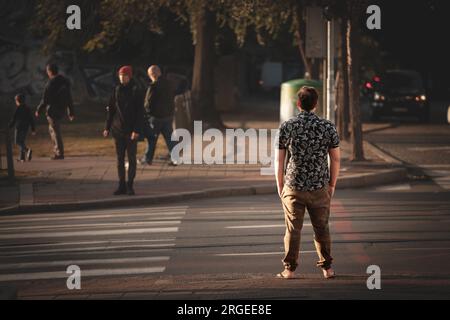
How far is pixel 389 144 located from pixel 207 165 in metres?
7.85

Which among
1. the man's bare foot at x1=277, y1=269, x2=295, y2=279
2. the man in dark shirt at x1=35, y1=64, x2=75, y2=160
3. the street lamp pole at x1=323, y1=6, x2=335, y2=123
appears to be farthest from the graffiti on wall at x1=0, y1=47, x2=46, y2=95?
the man's bare foot at x1=277, y1=269, x2=295, y2=279

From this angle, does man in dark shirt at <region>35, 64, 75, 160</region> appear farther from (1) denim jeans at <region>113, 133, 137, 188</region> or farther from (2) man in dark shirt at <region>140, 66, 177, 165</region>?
(1) denim jeans at <region>113, 133, 137, 188</region>

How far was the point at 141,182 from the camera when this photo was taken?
18.7m

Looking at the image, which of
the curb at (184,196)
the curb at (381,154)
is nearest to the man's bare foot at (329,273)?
the curb at (184,196)

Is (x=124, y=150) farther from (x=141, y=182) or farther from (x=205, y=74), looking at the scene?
(x=205, y=74)

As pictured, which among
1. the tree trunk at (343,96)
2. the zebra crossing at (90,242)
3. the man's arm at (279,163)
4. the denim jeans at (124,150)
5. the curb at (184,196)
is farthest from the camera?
the tree trunk at (343,96)

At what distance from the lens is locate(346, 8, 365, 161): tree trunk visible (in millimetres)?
21938

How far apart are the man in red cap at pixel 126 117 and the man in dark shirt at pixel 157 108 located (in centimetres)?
411

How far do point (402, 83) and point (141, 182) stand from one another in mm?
21666

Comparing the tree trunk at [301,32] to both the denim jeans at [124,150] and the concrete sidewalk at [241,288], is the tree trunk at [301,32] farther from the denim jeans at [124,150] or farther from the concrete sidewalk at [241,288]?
the concrete sidewalk at [241,288]

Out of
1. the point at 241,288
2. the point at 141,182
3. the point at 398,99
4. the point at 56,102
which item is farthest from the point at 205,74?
the point at 241,288

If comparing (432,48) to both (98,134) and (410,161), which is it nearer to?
(98,134)

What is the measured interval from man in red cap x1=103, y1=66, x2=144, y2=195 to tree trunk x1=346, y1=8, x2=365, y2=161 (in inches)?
249

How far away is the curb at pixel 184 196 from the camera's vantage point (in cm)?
1600
